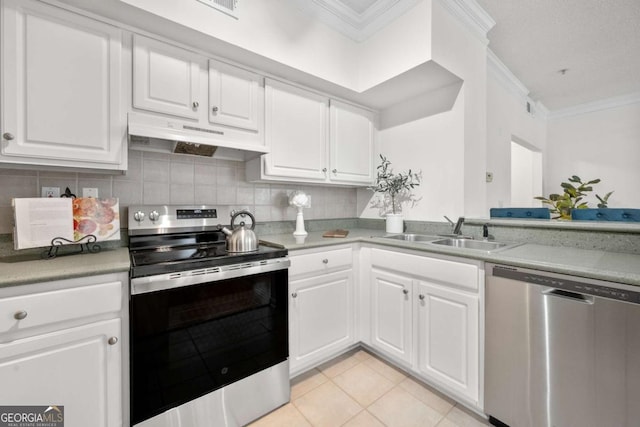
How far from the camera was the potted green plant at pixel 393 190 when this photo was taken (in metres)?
2.29

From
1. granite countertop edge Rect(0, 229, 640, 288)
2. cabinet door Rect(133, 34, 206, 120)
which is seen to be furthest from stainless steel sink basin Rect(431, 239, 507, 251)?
cabinet door Rect(133, 34, 206, 120)

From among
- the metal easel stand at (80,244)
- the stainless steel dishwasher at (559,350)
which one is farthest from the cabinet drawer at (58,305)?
the stainless steel dishwasher at (559,350)

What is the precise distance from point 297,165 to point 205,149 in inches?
26.1

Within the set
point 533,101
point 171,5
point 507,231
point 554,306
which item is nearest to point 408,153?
point 507,231

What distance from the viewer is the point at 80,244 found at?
1368 mm

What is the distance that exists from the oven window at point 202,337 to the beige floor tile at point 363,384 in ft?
1.63

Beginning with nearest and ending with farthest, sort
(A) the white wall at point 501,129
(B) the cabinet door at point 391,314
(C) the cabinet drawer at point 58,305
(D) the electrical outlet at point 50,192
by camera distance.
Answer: (C) the cabinet drawer at point 58,305, (D) the electrical outlet at point 50,192, (B) the cabinet door at point 391,314, (A) the white wall at point 501,129

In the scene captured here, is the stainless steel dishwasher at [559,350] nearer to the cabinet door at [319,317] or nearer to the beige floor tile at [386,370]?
the beige floor tile at [386,370]

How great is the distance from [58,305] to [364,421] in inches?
59.3

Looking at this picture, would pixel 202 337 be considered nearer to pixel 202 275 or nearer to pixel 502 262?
pixel 202 275

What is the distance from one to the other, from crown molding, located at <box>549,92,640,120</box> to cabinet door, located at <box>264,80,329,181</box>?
5319 mm

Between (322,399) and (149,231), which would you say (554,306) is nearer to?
(322,399)

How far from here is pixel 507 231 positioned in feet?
5.87

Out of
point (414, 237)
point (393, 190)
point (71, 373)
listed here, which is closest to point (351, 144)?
point (393, 190)
